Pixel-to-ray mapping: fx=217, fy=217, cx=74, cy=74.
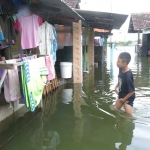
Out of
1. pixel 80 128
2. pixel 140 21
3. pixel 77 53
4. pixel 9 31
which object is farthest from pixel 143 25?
pixel 80 128

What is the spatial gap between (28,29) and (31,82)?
222cm

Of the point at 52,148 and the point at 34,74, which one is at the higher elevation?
the point at 34,74

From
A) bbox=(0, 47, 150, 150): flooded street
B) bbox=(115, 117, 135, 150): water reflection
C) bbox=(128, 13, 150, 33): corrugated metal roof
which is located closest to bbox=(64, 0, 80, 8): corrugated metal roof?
bbox=(128, 13, 150, 33): corrugated metal roof

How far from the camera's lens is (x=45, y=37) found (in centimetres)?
670

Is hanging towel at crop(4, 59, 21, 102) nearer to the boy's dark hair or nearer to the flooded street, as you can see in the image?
the flooded street

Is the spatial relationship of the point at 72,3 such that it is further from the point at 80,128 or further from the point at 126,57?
the point at 80,128

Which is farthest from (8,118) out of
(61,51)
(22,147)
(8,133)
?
(61,51)

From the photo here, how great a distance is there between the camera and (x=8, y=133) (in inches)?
168

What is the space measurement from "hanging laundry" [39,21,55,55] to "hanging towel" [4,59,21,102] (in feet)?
9.19

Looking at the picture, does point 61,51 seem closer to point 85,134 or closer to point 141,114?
point 141,114

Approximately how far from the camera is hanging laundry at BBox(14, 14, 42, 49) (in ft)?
18.1

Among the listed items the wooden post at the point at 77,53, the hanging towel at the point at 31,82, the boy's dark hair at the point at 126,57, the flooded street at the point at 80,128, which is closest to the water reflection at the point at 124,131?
the flooded street at the point at 80,128

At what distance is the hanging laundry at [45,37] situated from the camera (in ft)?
21.6

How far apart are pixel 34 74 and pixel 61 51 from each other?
812 cm
